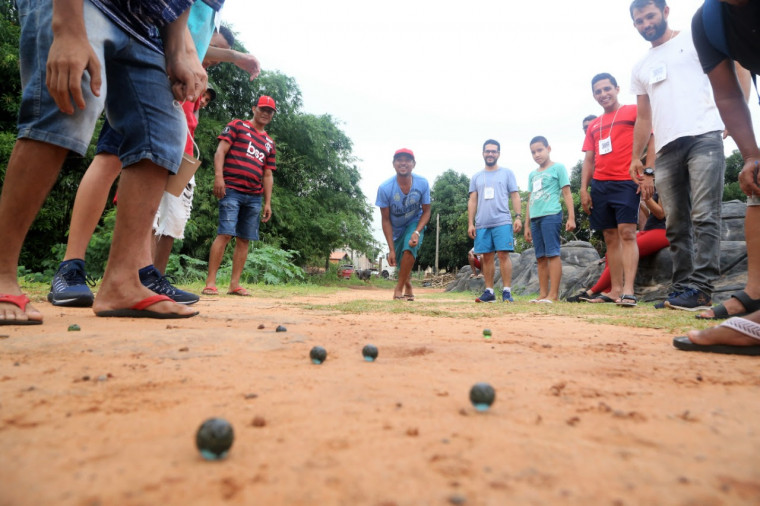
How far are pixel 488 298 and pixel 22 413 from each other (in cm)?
552

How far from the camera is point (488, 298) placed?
6047 millimetres

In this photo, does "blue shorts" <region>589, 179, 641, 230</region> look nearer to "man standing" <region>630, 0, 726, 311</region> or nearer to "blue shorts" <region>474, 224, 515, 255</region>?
"man standing" <region>630, 0, 726, 311</region>

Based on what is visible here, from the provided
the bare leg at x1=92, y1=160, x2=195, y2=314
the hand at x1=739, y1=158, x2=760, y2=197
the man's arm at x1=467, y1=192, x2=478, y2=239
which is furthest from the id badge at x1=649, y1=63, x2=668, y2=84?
the bare leg at x1=92, y1=160, x2=195, y2=314

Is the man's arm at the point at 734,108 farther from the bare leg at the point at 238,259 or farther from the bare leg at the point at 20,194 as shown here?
the bare leg at the point at 238,259

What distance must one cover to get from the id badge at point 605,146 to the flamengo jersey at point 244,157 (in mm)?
3997

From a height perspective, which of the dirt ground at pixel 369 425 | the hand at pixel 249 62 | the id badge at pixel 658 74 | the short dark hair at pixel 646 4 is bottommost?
the dirt ground at pixel 369 425

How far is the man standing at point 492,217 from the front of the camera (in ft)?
20.4

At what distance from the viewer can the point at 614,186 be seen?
16.8 feet

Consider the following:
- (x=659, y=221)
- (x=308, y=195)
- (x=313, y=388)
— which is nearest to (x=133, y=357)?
(x=313, y=388)

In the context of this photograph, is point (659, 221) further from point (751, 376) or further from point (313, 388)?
point (313, 388)

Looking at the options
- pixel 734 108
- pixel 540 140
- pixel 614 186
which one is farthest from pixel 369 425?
pixel 540 140

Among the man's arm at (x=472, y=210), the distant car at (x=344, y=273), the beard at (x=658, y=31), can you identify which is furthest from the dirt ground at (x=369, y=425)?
the distant car at (x=344, y=273)

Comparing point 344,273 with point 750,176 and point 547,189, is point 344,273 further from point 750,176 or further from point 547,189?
point 750,176

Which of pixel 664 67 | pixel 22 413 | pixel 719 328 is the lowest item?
pixel 22 413
